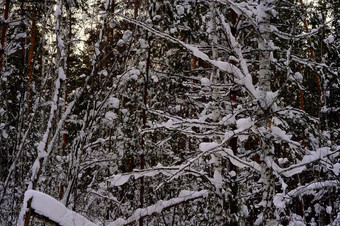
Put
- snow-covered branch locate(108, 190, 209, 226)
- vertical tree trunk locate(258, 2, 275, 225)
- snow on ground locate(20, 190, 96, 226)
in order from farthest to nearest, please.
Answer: snow-covered branch locate(108, 190, 209, 226)
vertical tree trunk locate(258, 2, 275, 225)
snow on ground locate(20, 190, 96, 226)

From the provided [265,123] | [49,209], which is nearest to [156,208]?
[265,123]

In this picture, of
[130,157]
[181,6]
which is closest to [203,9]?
[181,6]

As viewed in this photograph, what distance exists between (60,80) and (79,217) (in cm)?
136

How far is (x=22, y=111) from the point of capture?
328 cm

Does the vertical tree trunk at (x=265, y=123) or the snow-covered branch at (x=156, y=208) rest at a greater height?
the vertical tree trunk at (x=265, y=123)

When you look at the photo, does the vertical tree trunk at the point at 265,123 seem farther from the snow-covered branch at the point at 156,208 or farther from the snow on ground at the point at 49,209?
the snow on ground at the point at 49,209

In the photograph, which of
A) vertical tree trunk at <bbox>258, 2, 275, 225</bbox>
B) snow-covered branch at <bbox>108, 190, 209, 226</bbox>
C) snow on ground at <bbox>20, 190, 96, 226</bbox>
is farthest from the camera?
snow-covered branch at <bbox>108, 190, 209, 226</bbox>

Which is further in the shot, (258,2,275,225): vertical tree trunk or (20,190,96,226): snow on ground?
(258,2,275,225): vertical tree trunk

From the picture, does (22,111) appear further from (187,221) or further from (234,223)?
(187,221)

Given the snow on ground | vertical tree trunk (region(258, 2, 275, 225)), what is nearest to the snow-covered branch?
vertical tree trunk (region(258, 2, 275, 225))

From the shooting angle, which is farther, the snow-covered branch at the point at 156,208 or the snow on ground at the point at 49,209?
the snow-covered branch at the point at 156,208

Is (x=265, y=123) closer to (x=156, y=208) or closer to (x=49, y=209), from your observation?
(x=156, y=208)

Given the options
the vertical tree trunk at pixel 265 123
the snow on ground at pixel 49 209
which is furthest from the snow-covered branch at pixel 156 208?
the snow on ground at pixel 49 209

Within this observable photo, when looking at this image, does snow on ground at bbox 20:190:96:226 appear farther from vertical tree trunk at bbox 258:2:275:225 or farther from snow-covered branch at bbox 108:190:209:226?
vertical tree trunk at bbox 258:2:275:225
